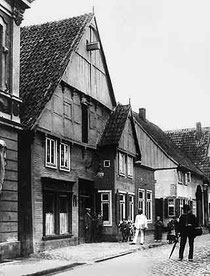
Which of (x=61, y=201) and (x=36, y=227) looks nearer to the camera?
(x=36, y=227)

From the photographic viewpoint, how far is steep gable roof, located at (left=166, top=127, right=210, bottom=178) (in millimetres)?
50734

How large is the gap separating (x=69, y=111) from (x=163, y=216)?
61.9 ft

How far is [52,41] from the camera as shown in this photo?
24.7 metres

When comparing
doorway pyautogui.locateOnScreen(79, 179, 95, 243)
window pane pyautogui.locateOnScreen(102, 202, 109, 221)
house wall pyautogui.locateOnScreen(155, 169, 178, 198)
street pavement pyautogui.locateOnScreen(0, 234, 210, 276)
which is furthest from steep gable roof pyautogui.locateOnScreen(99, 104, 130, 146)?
house wall pyautogui.locateOnScreen(155, 169, 178, 198)

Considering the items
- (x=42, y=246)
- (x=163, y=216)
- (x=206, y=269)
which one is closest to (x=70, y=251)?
(x=42, y=246)

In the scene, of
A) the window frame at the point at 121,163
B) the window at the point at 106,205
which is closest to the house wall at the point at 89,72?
the window frame at the point at 121,163

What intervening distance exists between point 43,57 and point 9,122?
272 inches

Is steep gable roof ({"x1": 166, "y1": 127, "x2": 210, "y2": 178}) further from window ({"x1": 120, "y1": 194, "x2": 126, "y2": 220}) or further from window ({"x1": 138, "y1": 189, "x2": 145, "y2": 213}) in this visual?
window ({"x1": 120, "y1": 194, "x2": 126, "y2": 220})

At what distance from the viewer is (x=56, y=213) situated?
22266 mm

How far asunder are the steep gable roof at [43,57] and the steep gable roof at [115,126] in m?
5.30

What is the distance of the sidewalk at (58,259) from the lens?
14.1 m

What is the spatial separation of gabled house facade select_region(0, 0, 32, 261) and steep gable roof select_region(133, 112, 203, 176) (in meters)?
23.4

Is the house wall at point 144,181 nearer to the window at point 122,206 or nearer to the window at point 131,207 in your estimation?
the window at point 131,207

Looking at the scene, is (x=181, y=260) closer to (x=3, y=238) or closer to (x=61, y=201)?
(x=3, y=238)
